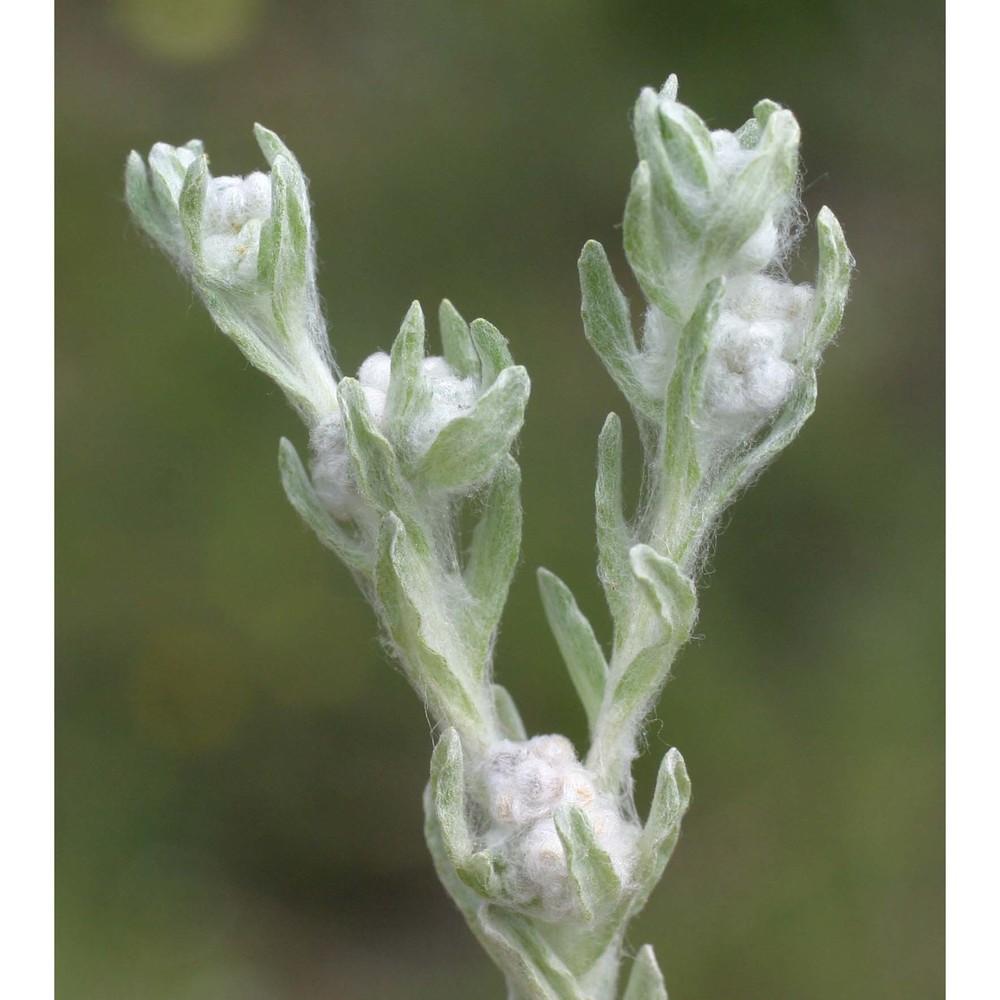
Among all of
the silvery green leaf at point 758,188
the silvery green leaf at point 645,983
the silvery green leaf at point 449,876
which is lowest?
the silvery green leaf at point 645,983

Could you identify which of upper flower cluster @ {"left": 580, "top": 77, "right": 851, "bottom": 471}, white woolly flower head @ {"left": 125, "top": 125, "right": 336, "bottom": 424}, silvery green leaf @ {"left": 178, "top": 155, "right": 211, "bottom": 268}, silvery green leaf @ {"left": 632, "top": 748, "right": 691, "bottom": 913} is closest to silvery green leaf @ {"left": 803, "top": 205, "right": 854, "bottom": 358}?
upper flower cluster @ {"left": 580, "top": 77, "right": 851, "bottom": 471}

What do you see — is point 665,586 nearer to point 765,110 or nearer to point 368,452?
point 368,452

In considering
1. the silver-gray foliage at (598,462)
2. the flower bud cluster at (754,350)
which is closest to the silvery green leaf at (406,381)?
the silver-gray foliage at (598,462)

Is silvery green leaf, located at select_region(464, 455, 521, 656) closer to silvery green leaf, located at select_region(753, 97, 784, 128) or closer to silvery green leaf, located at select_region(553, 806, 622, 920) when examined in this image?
silvery green leaf, located at select_region(553, 806, 622, 920)

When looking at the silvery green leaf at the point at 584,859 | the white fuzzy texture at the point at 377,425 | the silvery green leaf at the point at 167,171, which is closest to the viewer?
the silvery green leaf at the point at 584,859

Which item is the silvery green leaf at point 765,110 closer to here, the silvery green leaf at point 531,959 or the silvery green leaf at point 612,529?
the silvery green leaf at point 612,529

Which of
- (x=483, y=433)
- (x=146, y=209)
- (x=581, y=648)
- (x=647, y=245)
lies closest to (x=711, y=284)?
(x=647, y=245)
